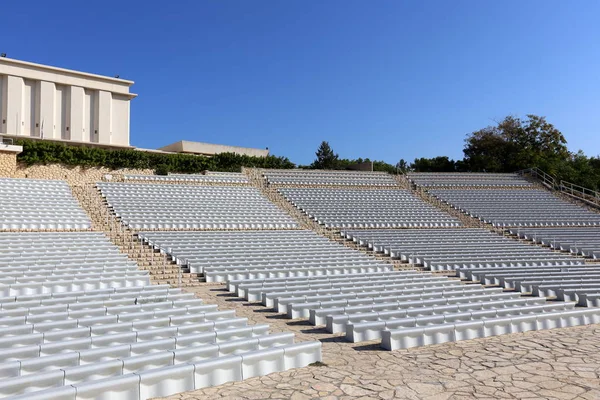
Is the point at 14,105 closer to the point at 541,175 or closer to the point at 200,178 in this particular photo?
the point at 200,178

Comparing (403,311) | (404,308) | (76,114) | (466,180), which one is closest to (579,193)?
(466,180)

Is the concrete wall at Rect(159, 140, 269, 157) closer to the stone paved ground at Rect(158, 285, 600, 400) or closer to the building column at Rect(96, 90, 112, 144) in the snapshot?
the building column at Rect(96, 90, 112, 144)

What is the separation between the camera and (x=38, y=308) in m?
7.80

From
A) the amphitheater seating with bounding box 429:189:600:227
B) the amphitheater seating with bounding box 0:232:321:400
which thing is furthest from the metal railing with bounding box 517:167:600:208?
the amphitheater seating with bounding box 0:232:321:400

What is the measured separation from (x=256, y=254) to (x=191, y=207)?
7431 millimetres

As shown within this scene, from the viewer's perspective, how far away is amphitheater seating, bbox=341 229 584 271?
53.8 feet

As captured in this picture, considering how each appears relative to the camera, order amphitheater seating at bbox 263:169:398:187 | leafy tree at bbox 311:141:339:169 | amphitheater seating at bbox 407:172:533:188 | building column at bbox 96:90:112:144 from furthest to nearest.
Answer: leafy tree at bbox 311:141:339:169
building column at bbox 96:90:112:144
amphitheater seating at bbox 407:172:533:188
amphitheater seating at bbox 263:169:398:187

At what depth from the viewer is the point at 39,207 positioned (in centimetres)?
1869

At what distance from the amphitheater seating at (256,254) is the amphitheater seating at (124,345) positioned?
369 centimetres

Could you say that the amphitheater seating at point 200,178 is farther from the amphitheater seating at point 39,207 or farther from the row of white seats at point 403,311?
the row of white seats at point 403,311

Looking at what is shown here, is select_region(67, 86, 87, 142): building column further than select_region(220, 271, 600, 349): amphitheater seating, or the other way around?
select_region(67, 86, 87, 142): building column

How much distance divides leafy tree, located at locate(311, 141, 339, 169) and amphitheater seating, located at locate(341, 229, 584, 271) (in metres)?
22.0

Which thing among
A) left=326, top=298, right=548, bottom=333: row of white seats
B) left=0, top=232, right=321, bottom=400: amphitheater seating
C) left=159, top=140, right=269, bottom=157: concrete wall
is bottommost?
left=326, top=298, right=548, bottom=333: row of white seats

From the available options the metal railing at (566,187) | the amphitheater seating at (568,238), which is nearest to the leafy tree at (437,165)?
the metal railing at (566,187)
